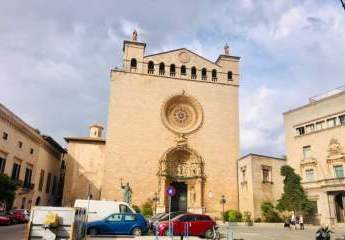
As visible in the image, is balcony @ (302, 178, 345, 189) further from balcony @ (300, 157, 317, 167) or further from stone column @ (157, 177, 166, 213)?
stone column @ (157, 177, 166, 213)

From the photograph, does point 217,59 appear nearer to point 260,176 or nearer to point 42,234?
point 260,176

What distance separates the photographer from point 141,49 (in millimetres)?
36594

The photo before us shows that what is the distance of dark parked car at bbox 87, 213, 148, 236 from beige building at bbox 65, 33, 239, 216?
15122mm

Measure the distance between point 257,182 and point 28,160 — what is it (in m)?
22.1

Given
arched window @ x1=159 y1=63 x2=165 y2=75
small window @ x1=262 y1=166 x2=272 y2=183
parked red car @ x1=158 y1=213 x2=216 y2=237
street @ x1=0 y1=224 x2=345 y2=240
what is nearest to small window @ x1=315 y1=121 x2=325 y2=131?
small window @ x1=262 y1=166 x2=272 y2=183

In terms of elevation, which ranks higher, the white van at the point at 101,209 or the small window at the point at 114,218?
the white van at the point at 101,209

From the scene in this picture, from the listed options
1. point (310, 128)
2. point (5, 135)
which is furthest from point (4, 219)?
point (310, 128)

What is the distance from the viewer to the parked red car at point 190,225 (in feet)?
56.0

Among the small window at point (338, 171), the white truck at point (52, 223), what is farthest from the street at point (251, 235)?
the small window at point (338, 171)

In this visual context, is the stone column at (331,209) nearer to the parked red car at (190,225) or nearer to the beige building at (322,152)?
the beige building at (322,152)

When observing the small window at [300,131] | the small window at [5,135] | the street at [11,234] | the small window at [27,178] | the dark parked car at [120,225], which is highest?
the small window at [300,131]

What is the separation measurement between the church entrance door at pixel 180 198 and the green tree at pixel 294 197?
9.05m

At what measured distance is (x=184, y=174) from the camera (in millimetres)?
34469

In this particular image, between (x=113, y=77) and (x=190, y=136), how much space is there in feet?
32.2
